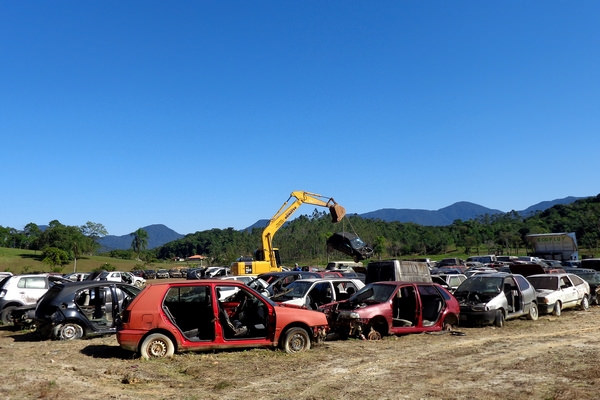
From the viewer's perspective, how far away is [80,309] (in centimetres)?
1170

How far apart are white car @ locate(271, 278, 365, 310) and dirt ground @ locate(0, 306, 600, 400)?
7.27 ft

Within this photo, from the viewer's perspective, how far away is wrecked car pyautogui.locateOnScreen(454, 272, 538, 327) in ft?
46.6

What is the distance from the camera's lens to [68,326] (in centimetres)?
1151

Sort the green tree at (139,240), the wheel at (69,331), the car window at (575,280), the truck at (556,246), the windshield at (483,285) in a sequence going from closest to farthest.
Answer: the wheel at (69,331) → the windshield at (483,285) → the car window at (575,280) → the truck at (556,246) → the green tree at (139,240)

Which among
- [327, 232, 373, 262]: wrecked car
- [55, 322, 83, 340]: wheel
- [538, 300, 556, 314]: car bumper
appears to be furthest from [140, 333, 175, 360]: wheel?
[327, 232, 373, 262]: wrecked car

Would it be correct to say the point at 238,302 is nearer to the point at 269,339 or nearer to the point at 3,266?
the point at 269,339

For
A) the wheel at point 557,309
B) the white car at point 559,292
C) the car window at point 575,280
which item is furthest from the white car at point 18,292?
the car window at point 575,280

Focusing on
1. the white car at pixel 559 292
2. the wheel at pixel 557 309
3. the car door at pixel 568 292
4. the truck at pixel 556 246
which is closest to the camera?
the white car at pixel 559 292

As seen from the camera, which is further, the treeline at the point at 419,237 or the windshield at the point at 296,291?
the treeline at the point at 419,237

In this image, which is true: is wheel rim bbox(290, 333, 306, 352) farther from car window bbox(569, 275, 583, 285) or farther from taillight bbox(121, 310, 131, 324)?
car window bbox(569, 275, 583, 285)

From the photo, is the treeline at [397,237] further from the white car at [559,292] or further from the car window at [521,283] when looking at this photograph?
the car window at [521,283]

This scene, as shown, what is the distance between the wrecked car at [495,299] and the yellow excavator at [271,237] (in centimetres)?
1552

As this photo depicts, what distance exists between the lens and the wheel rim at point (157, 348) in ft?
30.5

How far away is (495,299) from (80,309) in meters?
10.8
